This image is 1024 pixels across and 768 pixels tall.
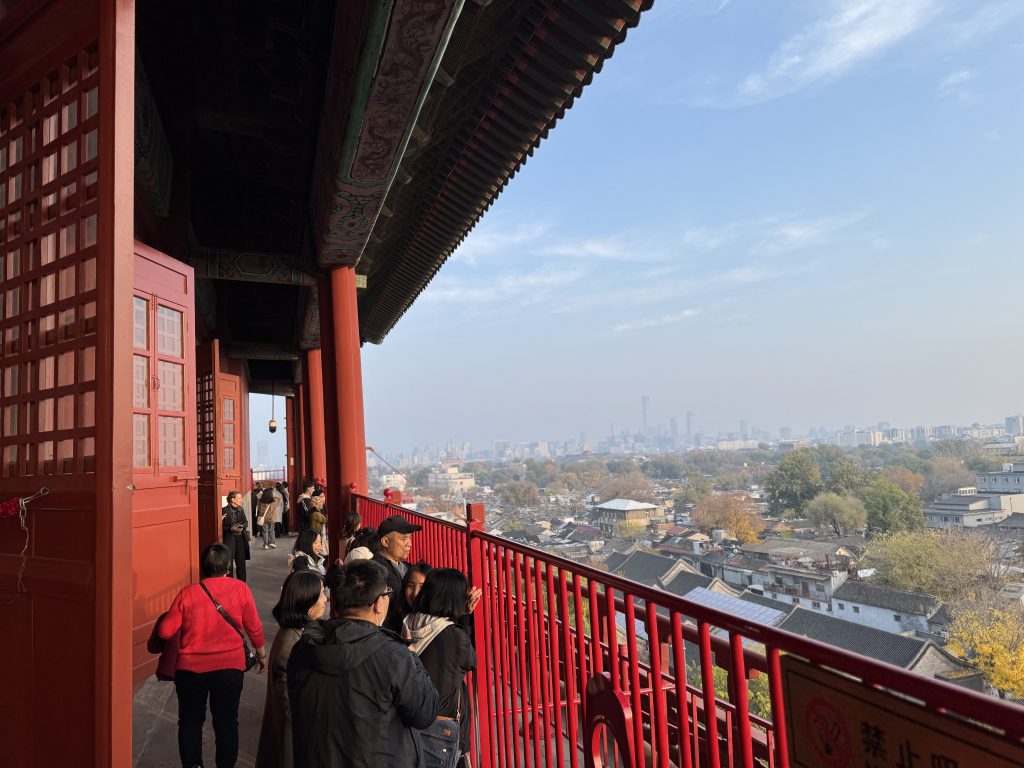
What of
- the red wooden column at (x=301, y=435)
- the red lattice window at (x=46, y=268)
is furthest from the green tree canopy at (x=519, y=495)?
the red lattice window at (x=46, y=268)

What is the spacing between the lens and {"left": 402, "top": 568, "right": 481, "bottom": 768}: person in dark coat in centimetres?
217

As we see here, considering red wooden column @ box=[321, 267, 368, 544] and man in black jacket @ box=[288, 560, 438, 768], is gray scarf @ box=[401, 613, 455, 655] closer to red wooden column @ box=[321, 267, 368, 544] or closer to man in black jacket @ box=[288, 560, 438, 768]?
man in black jacket @ box=[288, 560, 438, 768]

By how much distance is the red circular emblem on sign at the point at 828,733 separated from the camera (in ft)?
3.29

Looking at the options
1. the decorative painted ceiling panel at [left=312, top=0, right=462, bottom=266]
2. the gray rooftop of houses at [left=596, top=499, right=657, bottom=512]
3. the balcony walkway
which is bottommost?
the gray rooftop of houses at [left=596, top=499, right=657, bottom=512]

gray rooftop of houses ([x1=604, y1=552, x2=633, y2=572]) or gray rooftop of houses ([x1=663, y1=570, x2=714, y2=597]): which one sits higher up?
gray rooftop of houses ([x1=604, y1=552, x2=633, y2=572])

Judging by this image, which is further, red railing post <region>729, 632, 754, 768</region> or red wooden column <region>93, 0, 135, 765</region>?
red wooden column <region>93, 0, 135, 765</region>

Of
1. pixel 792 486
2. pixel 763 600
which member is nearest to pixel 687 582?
pixel 763 600

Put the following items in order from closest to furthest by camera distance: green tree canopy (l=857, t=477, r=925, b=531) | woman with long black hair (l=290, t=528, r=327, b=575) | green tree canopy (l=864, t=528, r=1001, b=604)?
woman with long black hair (l=290, t=528, r=327, b=575) → green tree canopy (l=864, t=528, r=1001, b=604) → green tree canopy (l=857, t=477, r=925, b=531)

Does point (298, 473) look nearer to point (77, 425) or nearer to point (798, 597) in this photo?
point (77, 425)

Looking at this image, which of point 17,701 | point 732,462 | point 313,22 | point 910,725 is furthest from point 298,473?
point 732,462

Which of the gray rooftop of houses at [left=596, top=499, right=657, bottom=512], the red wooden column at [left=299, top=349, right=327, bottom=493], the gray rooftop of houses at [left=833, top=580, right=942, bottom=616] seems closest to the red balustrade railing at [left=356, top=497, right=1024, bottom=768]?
the red wooden column at [left=299, top=349, right=327, bottom=493]

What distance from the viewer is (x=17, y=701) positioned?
191 cm

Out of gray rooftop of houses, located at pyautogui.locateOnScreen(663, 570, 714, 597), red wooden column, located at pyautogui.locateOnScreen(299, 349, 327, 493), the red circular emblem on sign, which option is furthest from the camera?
gray rooftop of houses, located at pyautogui.locateOnScreen(663, 570, 714, 597)

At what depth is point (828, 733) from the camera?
40.8 inches
